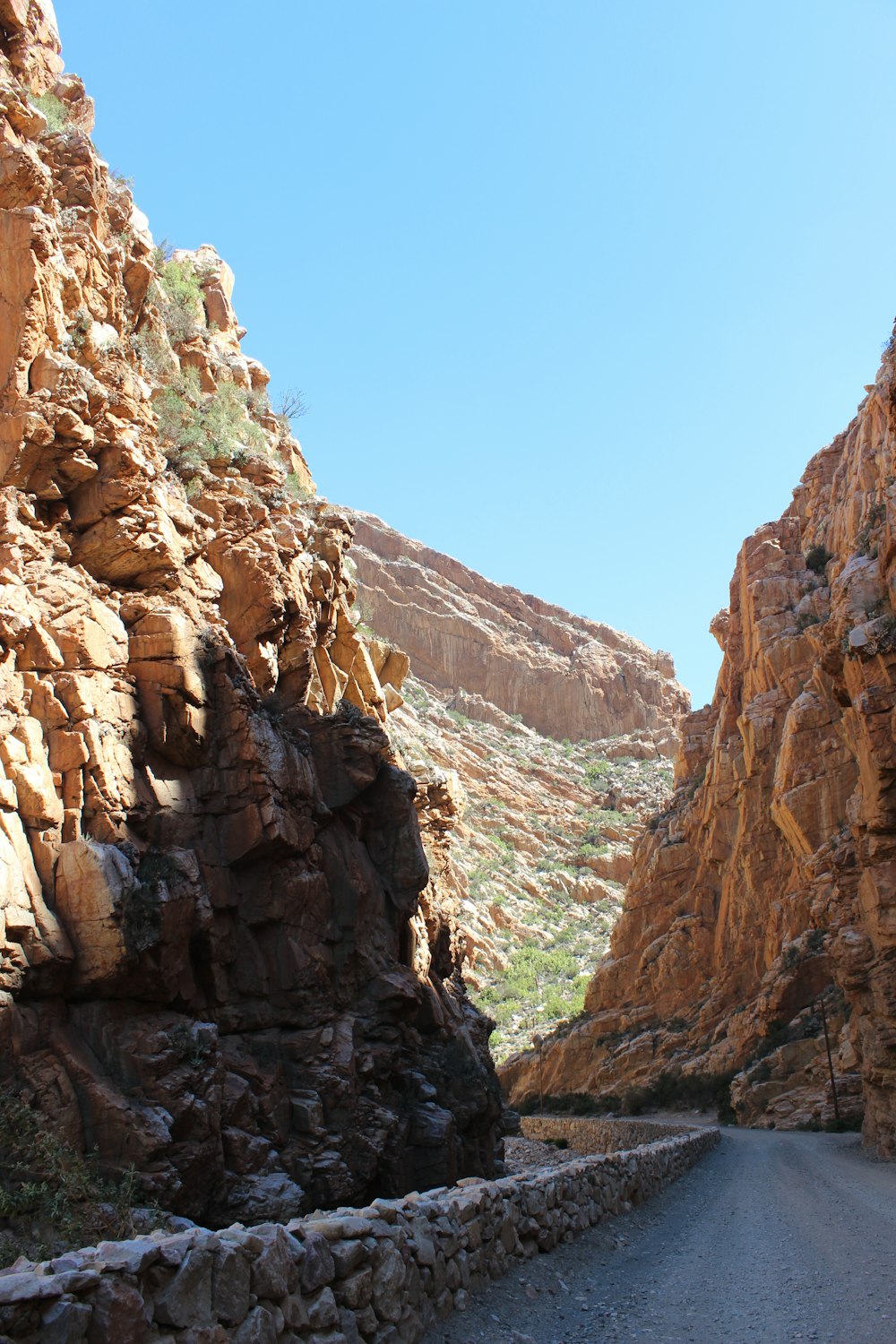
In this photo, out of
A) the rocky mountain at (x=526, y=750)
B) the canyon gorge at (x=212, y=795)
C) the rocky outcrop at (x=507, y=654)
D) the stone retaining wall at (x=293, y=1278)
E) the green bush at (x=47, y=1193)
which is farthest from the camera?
the rocky outcrop at (x=507, y=654)

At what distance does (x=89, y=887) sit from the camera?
12375mm

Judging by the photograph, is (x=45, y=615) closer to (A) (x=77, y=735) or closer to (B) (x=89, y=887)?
(A) (x=77, y=735)

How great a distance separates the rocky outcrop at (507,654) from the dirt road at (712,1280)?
102916mm

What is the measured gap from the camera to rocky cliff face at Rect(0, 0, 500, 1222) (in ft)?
40.0

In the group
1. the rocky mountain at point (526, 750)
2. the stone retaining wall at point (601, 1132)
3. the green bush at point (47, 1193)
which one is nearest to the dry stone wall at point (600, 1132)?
the stone retaining wall at point (601, 1132)

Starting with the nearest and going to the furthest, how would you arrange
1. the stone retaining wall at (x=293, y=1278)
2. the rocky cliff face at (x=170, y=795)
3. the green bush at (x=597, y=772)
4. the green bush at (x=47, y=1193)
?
1. the stone retaining wall at (x=293, y=1278)
2. the green bush at (x=47, y=1193)
3. the rocky cliff face at (x=170, y=795)
4. the green bush at (x=597, y=772)

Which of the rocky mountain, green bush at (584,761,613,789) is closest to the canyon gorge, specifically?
the rocky mountain

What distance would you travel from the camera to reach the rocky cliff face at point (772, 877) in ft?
84.5

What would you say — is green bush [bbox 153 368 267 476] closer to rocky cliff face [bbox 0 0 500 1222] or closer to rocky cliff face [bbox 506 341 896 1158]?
rocky cliff face [bbox 0 0 500 1222]

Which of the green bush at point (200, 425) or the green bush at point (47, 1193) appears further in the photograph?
the green bush at point (200, 425)

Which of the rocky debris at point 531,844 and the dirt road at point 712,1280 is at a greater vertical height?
the rocky debris at point 531,844

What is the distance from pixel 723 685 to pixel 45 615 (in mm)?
53773

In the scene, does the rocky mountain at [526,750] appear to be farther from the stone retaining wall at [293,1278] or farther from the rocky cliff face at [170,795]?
the stone retaining wall at [293,1278]

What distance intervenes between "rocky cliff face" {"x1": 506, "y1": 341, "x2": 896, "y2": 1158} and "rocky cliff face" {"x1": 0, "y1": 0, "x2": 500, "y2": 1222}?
1173 centimetres
